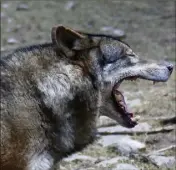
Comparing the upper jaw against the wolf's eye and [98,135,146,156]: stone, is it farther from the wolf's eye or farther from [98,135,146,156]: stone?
[98,135,146,156]: stone

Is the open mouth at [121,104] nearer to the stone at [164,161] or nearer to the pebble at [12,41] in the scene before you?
the stone at [164,161]

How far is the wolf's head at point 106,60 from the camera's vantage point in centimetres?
441

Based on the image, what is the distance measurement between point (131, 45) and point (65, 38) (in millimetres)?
A: 6870

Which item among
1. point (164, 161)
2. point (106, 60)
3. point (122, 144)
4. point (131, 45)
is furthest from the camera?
point (131, 45)

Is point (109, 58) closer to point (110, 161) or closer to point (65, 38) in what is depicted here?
point (65, 38)

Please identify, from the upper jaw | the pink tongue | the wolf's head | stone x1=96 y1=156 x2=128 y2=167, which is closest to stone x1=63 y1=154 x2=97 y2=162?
stone x1=96 y1=156 x2=128 y2=167

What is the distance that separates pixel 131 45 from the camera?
11.2 meters

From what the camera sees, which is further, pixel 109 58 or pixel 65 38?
pixel 109 58

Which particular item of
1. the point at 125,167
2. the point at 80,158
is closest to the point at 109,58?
the point at 125,167

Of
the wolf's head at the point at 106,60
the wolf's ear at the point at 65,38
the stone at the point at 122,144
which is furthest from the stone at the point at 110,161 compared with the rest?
the wolf's ear at the point at 65,38

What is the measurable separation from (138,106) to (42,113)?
11.8 ft

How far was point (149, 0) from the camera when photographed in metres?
13.8

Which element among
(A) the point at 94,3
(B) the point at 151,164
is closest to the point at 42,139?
(B) the point at 151,164

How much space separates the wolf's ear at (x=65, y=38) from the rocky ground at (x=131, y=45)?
6.31 feet
